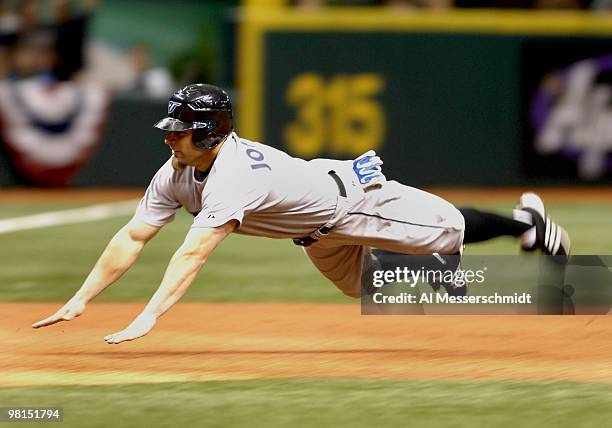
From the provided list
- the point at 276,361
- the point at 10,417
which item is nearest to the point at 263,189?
the point at 276,361

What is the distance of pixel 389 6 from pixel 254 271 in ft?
25.8

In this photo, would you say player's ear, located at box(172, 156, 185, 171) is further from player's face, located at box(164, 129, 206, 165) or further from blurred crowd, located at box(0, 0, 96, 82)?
blurred crowd, located at box(0, 0, 96, 82)

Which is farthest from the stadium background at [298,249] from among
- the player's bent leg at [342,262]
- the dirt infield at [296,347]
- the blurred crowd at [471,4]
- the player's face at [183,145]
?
the player's face at [183,145]

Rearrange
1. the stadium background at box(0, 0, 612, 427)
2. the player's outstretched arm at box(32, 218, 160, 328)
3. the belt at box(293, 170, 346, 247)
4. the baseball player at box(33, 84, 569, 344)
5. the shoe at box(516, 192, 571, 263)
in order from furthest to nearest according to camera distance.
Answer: the shoe at box(516, 192, 571, 263), the belt at box(293, 170, 346, 247), the player's outstretched arm at box(32, 218, 160, 328), the baseball player at box(33, 84, 569, 344), the stadium background at box(0, 0, 612, 427)

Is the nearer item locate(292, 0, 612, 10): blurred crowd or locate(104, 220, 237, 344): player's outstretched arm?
locate(104, 220, 237, 344): player's outstretched arm

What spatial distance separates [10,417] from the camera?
516 centimetres

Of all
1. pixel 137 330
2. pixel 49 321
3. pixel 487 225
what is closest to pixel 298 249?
pixel 487 225

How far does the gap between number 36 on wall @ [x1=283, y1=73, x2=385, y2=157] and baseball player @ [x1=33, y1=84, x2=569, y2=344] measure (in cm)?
961

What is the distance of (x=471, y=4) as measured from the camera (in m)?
18.1

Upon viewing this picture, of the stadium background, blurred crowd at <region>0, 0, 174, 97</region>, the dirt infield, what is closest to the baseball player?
the dirt infield

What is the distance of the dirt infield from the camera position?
6.24m

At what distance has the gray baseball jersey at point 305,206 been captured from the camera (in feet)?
20.9

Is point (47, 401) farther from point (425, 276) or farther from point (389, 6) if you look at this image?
point (389, 6)

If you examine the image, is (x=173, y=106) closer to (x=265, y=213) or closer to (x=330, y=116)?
(x=265, y=213)
